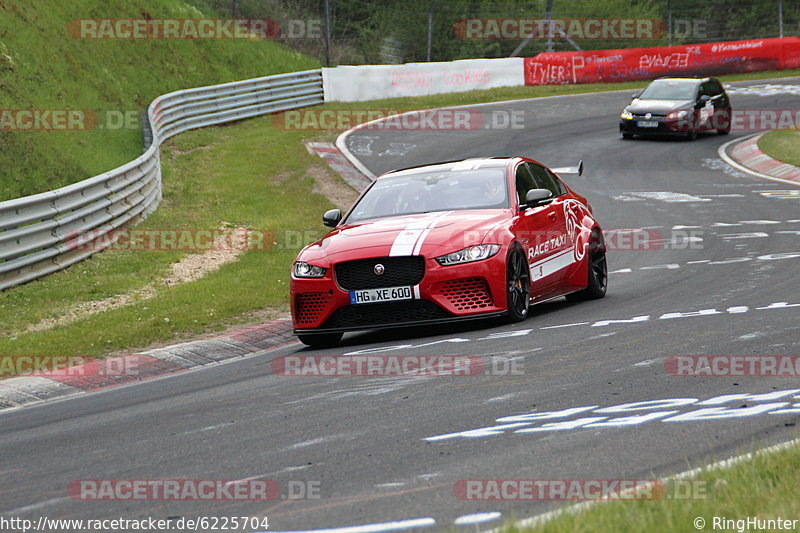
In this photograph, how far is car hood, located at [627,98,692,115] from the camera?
95.6 ft

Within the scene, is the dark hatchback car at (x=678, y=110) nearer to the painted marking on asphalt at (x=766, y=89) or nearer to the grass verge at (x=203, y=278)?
the painted marking on asphalt at (x=766, y=89)

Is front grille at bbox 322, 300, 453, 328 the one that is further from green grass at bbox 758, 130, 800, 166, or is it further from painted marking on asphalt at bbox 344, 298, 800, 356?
green grass at bbox 758, 130, 800, 166

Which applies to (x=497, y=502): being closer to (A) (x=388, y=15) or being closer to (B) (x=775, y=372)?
(B) (x=775, y=372)

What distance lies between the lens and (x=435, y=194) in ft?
34.9

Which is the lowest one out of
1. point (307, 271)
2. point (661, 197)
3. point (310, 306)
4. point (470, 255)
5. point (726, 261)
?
point (661, 197)

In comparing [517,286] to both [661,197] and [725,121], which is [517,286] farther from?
[725,121]

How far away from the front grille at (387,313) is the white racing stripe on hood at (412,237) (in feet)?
1.39

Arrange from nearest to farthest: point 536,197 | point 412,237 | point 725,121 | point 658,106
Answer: point 412,237 < point 536,197 < point 658,106 < point 725,121

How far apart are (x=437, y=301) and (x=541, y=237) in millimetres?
1675

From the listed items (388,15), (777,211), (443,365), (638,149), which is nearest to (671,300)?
(443,365)

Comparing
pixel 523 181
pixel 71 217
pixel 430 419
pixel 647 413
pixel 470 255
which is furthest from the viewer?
pixel 71 217

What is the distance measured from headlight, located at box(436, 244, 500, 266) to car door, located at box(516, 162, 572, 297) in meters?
0.64

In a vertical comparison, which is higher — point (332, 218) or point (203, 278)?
point (332, 218)

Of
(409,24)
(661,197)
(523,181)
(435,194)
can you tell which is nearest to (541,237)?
(523,181)
